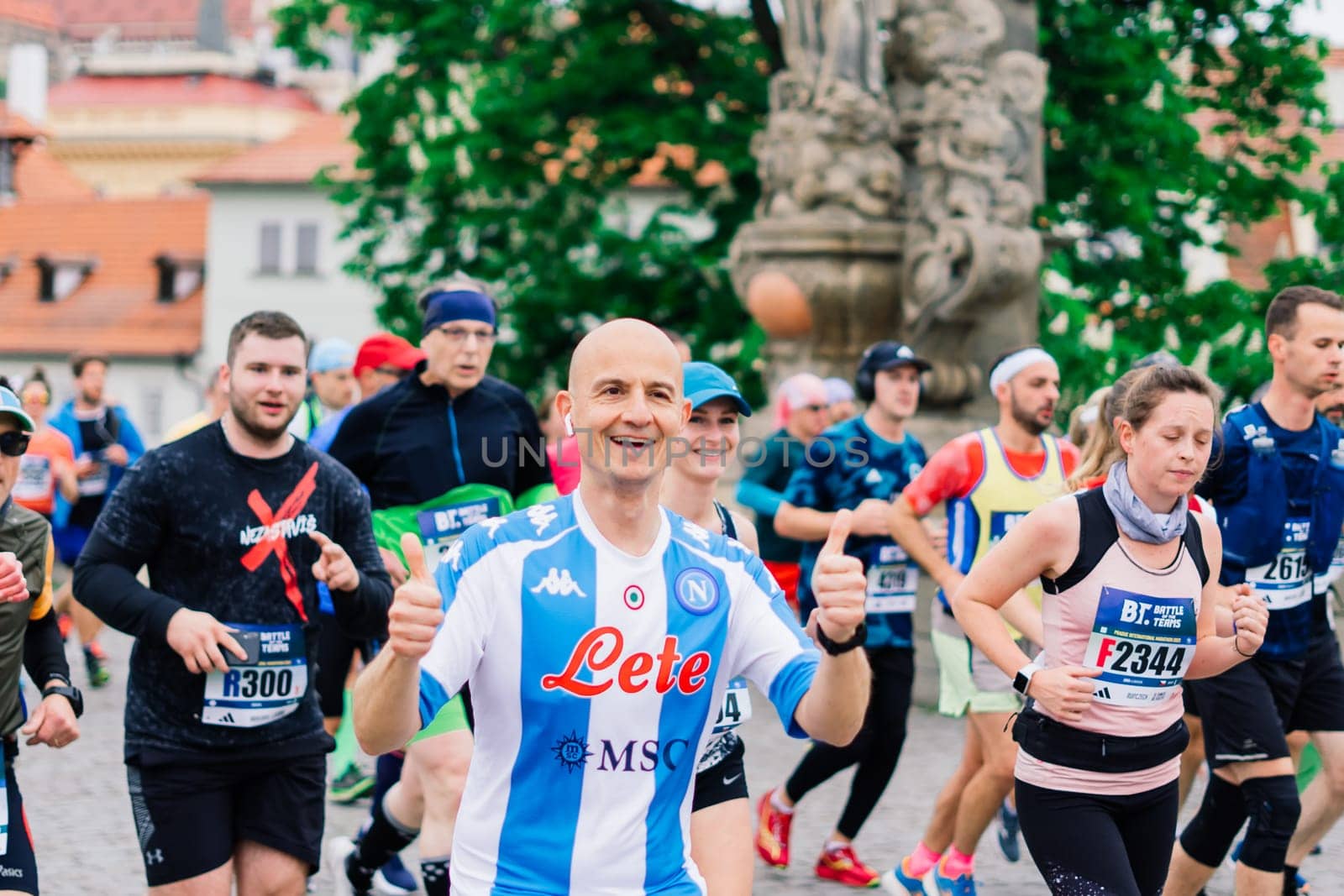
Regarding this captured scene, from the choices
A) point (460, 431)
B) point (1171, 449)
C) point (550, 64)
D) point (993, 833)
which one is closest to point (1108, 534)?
point (1171, 449)

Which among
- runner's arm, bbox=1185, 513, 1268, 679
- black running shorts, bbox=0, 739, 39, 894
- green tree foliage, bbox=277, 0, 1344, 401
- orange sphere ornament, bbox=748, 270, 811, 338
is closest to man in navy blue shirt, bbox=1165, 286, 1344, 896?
runner's arm, bbox=1185, 513, 1268, 679

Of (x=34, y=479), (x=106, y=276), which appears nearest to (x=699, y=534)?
(x=34, y=479)

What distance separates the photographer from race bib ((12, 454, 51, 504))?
1295cm

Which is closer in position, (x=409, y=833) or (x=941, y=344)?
(x=409, y=833)

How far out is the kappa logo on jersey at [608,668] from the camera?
364 centimetres

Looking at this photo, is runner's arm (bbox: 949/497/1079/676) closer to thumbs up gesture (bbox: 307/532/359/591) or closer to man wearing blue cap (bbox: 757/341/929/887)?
thumbs up gesture (bbox: 307/532/359/591)

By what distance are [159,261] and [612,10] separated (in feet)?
155

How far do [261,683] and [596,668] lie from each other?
6.24 ft

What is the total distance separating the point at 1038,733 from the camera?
4941mm

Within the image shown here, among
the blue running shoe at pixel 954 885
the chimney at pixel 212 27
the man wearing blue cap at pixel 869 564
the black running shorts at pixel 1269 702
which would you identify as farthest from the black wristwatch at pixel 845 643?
the chimney at pixel 212 27

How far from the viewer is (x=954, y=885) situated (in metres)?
7.07

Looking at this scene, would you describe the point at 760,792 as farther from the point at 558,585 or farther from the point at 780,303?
the point at 558,585

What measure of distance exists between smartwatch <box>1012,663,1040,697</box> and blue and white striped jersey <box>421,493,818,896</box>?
4.18ft

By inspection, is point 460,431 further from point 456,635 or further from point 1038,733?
point 456,635
